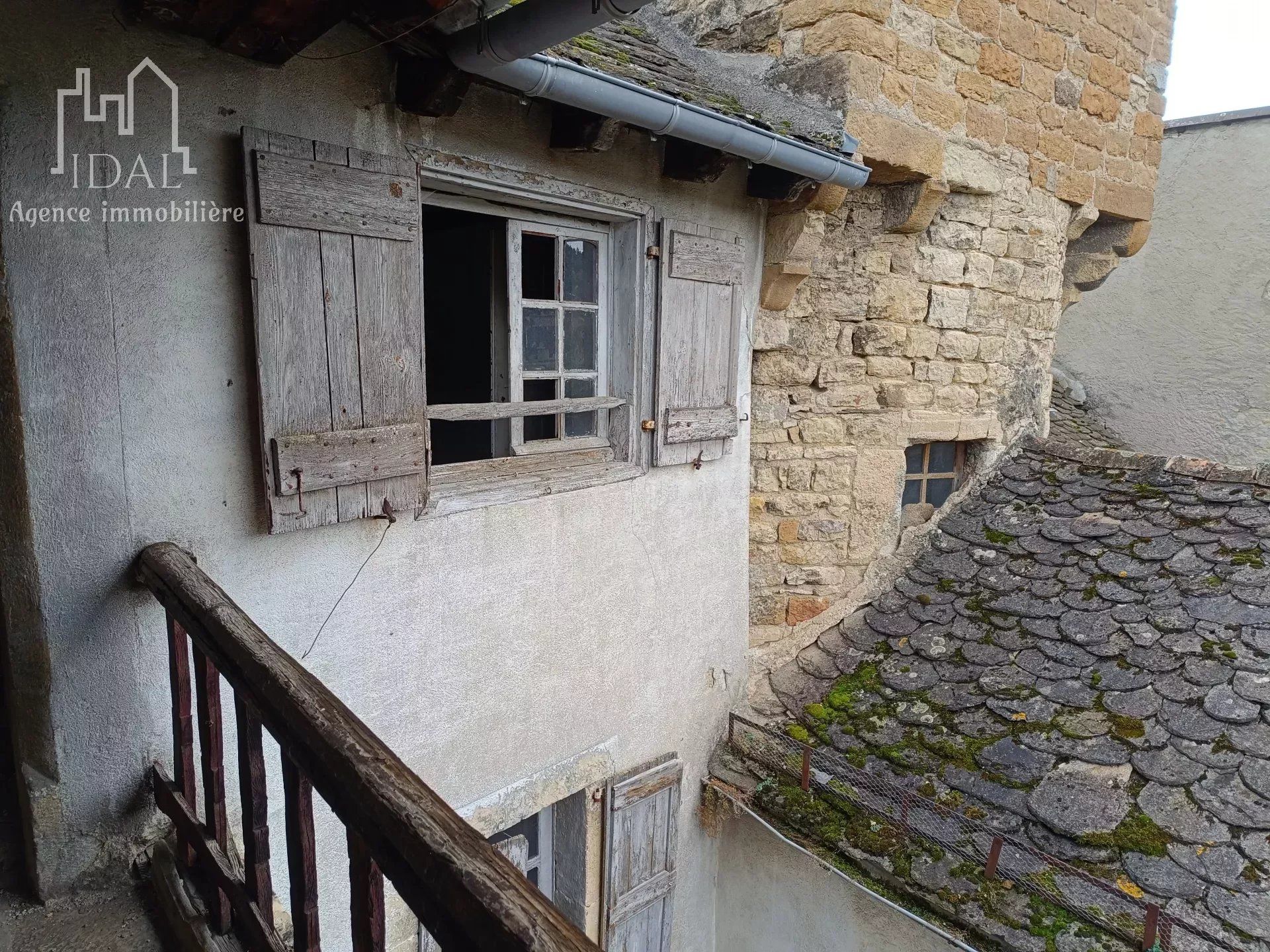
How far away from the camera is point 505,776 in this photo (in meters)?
3.17

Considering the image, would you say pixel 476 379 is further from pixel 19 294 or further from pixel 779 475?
pixel 19 294

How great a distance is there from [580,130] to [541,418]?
48.3 inches

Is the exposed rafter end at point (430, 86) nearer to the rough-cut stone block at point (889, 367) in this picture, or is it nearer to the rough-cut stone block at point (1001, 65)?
the rough-cut stone block at point (889, 367)

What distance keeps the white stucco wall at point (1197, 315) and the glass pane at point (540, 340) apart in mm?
7508

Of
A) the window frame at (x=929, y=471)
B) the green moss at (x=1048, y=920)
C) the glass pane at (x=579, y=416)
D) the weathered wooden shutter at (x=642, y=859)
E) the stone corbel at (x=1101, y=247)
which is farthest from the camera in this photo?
the stone corbel at (x=1101, y=247)

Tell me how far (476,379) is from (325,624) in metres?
2.83

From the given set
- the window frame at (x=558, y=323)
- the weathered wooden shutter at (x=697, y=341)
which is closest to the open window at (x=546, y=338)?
the window frame at (x=558, y=323)

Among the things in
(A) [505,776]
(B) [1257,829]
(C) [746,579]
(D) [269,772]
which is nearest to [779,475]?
(C) [746,579]

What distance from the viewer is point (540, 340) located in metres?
3.23

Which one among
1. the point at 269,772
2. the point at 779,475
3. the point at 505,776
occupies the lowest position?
the point at 505,776

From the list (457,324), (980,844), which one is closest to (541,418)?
(457,324)

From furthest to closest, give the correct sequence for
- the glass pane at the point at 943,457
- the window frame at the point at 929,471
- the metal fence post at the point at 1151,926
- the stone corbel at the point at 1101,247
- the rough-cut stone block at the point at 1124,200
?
the stone corbel at the point at 1101,247, the rough-cut stone block at the point at 1124,200, the glass pane at the point at 943,457, the window frame at the point at 929,471, the metal fence post at the point at 1151,926

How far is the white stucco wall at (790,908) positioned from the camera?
3.19 meters

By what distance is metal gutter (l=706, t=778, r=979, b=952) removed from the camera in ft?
9.48
